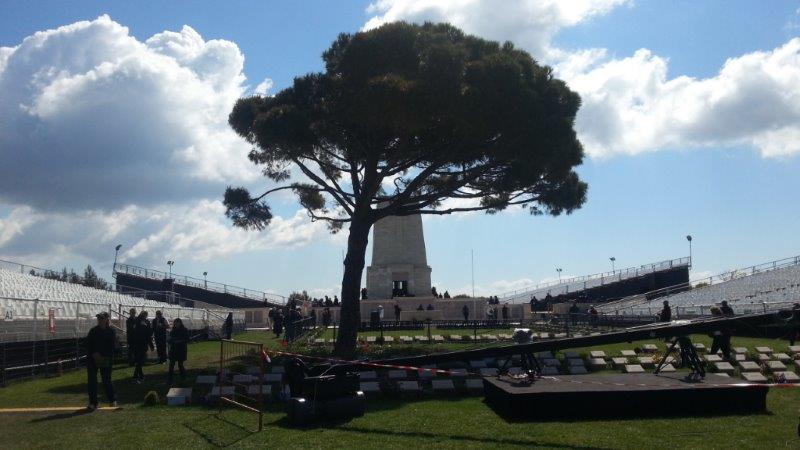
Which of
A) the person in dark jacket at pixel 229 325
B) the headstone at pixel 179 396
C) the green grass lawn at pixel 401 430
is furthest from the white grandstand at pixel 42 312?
the headstone at pixel 179 396

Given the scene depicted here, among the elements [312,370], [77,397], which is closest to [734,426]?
[312,370]

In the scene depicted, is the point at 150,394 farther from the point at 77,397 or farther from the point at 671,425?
the point at 671,425

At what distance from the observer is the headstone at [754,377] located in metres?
14.1

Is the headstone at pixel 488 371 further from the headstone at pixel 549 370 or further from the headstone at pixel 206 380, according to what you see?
the headstone at pixel 206 380

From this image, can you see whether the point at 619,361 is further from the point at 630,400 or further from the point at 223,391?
the point at 223,391

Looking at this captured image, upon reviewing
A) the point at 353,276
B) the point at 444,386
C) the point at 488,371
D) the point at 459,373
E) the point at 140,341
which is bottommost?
the point at 444,386

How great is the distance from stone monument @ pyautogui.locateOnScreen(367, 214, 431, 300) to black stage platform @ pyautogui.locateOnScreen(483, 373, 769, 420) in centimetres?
3624

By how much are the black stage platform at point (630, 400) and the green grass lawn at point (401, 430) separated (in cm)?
28

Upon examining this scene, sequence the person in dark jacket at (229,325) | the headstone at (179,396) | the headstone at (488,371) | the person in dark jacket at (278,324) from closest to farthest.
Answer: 1. the headstone at (179,396)
2. the headstone at (488,371)
3. the person in dark jacket at (229,325)
4. the person in dark jacket at (278,324)

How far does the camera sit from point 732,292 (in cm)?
4328

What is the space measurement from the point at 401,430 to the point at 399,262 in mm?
37471

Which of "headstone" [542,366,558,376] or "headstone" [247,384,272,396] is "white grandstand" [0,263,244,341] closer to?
"headstone" [247,384,272,396]

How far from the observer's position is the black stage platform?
10.7m

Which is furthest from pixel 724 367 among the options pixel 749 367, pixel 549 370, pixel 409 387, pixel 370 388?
pixel 370 388
